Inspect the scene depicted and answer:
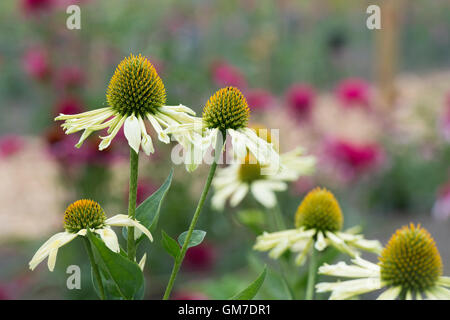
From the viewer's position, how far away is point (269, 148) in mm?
497

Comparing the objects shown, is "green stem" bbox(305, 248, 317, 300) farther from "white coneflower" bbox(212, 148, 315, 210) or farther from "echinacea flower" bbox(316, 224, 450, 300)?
"white coneflower" bbox(212, 148, 315, 210)

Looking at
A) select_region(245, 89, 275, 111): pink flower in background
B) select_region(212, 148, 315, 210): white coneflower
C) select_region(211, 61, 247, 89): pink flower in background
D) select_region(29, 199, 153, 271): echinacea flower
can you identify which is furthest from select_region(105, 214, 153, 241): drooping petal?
select_region(245, 89, 275, 111): pink flower in background

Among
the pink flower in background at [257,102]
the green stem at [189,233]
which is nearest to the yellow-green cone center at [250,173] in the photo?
the green stem at [189,233]

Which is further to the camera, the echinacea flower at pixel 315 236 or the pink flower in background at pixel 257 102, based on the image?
the pink flower in background at pixel 257 102

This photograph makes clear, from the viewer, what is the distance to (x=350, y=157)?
189 cm

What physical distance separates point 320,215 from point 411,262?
14 cm

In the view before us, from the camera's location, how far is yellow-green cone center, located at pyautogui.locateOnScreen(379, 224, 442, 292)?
1.74ft

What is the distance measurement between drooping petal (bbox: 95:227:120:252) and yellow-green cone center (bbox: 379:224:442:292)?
0.83ft

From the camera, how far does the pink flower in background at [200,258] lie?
182cm

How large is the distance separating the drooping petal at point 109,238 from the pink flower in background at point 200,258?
4.43ft

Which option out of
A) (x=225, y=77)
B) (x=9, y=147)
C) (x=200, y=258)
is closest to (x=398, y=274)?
(x=200, y=258)

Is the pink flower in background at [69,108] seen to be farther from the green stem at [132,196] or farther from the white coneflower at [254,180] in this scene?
the green stem at [132,196]

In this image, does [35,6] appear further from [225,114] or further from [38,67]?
[225,114]
